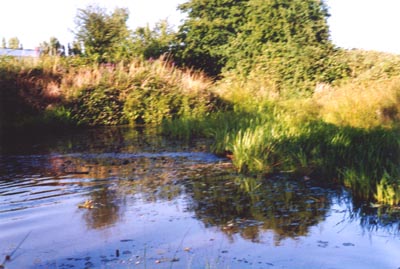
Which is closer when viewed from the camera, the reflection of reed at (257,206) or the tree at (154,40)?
the reflection of reed at (257,206)

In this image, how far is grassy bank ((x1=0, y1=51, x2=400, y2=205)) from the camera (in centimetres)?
680

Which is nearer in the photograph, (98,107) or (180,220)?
(180,220)

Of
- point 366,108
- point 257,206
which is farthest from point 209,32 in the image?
point 257,206

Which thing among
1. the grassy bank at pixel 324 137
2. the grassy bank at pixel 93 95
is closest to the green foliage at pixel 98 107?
the grassy bank at pixel 93 95

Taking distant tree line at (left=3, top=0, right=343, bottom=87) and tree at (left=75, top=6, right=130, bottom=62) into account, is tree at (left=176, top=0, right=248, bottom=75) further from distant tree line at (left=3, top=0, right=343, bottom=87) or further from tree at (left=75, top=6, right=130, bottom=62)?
tree at (left=75, top=6, right=130, bottom=62)

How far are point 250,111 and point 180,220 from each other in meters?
7.75

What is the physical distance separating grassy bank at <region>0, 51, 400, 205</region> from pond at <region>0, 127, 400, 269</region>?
17.6 inches

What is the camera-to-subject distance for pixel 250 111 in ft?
40.9

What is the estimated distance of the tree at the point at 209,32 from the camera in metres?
21.1

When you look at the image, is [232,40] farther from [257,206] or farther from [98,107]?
[257,206]

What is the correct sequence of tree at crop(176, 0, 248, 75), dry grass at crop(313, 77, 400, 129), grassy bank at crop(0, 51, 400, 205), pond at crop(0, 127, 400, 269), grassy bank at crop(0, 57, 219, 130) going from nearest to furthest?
pond at crop(0, 127, 400, 269) → grassy bank at crop(0, 51, 400, 205) → dry grass at crop(313, 77, 400, 129) → grassy bank at crop(0, 57, 219, 130) → tree at crop(176, 0, 248, 75)

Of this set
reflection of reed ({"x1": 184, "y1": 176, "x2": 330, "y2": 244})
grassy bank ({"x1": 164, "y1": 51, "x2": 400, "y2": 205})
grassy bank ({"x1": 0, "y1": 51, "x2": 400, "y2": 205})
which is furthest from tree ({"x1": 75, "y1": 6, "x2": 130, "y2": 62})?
reflection of reed ({"x1": 184, "y1": 176, "x2": 330, "y2": 244})

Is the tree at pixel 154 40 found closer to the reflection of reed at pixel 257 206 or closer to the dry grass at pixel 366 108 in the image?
the dry grass at pixel 366 108

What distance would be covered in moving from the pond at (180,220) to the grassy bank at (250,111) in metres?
0.45
